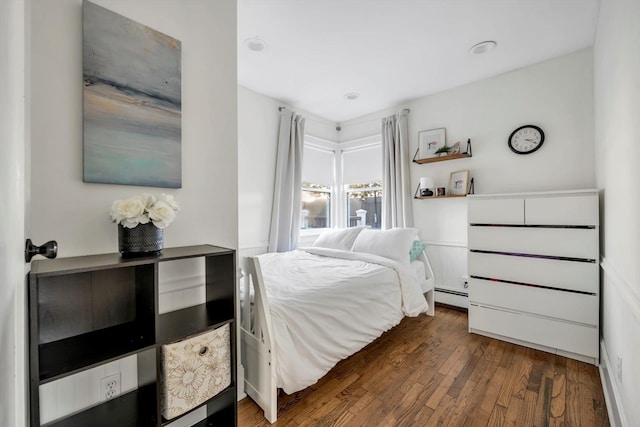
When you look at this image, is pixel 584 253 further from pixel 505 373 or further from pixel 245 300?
pixel 245 300

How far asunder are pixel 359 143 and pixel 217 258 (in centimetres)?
330

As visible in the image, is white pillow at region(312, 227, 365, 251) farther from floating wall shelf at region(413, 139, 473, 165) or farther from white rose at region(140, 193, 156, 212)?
white rose at region(140, 193, 156, 212)

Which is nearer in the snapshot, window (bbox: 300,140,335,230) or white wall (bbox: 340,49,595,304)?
white wall (bbox: 340,49,595,304)

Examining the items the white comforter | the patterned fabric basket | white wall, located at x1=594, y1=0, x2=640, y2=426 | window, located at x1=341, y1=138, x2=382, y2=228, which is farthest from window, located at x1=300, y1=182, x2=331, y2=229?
white wall, located at x1=594, y1=0, x2=640, y2=426

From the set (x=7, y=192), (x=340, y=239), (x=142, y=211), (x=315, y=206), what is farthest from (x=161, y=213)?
(x=315, y=206)

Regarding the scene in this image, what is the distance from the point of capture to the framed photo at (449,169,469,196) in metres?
3.16

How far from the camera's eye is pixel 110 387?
1.25 meters

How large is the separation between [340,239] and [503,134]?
2.10 m

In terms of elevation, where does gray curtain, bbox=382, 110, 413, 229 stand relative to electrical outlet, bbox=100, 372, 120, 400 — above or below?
above

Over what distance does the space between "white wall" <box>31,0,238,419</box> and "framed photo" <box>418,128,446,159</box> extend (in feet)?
8.42

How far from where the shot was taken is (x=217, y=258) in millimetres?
1428

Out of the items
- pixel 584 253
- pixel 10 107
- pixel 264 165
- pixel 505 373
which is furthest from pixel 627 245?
pixel 264 165

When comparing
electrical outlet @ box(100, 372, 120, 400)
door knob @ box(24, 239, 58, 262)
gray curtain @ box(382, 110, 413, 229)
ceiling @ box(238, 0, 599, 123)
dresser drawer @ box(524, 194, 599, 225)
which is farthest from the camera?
gray curtain @ box(382, 110, 413, 229)

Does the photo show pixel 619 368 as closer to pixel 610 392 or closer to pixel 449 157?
pixel 610 392
